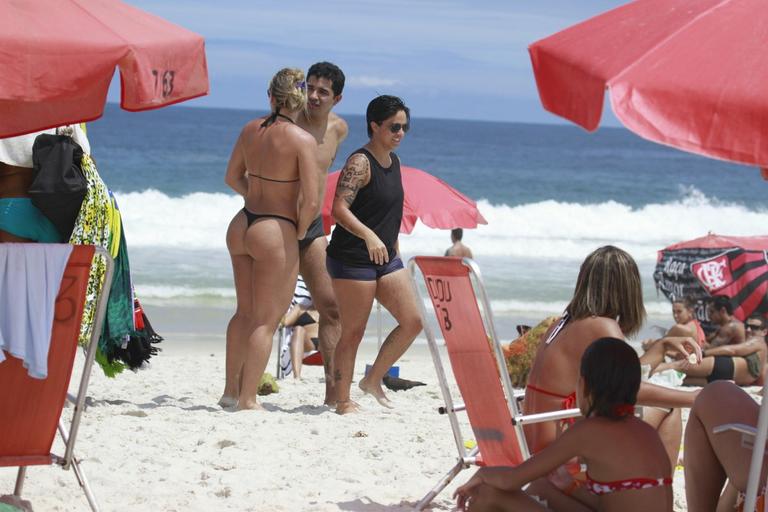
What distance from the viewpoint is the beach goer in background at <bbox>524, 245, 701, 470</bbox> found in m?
3.47

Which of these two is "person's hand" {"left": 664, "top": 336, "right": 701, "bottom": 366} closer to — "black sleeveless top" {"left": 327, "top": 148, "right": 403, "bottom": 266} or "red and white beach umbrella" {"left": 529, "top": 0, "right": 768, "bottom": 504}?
"red and white beach umbrella" {"left": 529, "top": 0, "right": 768, "bottom": 504}

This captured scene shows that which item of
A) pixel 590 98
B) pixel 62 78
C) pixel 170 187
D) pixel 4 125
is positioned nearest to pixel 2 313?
pixel 4 125

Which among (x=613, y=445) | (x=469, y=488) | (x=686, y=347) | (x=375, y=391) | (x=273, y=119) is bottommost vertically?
(x=375, y=391)

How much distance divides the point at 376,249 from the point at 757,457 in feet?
8.34

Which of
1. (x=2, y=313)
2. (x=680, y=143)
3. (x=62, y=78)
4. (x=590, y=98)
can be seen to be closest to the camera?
(x=680, y=143)

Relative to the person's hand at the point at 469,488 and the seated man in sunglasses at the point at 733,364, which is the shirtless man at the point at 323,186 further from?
the seated man in sunglasses at the point at 733,364

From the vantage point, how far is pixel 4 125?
323 centimetres

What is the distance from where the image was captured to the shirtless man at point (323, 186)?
5527mm

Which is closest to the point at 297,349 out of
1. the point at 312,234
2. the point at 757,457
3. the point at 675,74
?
the point at 312,234

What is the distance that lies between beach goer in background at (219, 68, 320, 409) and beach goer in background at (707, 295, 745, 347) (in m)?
4.39

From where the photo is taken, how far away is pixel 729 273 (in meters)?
8.94

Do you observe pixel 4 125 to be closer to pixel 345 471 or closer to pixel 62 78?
pixel 62 78

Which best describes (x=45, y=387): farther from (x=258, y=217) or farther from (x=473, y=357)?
(x=258, y=217)

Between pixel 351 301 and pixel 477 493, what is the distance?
2.23 meters
